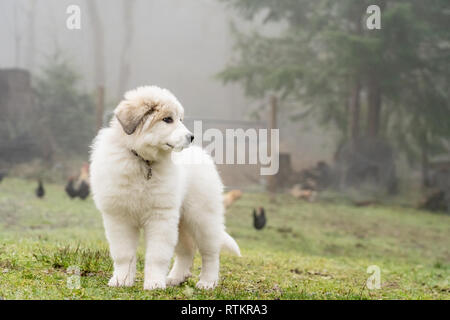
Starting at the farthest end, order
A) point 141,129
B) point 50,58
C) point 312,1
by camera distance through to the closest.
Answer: point 50,58, point 312,1, point 141,129

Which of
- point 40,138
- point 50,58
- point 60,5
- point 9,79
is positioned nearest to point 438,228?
point 40,138

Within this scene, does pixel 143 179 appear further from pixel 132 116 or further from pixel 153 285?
pixel 153 285

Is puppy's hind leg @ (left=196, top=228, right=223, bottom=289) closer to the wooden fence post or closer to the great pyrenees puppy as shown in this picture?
the great pyrenees puppy

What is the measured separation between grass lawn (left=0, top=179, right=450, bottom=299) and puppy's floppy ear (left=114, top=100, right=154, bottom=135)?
1299 millimetres

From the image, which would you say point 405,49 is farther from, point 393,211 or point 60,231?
point 60,231

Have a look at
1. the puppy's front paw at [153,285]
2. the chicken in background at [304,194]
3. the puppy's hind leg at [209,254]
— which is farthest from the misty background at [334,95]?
the puppy's front paw at [153,285]

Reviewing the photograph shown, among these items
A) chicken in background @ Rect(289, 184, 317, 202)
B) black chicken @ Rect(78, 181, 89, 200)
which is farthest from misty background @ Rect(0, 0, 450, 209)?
black chicken @ Rect(78, 181, 89, 200)

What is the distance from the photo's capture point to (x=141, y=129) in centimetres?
414

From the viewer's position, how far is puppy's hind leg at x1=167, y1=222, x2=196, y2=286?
4910 mm

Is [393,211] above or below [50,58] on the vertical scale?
below

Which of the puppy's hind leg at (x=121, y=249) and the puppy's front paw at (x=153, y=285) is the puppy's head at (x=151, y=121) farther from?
the puppy's front paw at (x=153, y=285)

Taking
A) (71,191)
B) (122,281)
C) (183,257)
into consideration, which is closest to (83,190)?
(71,191)
